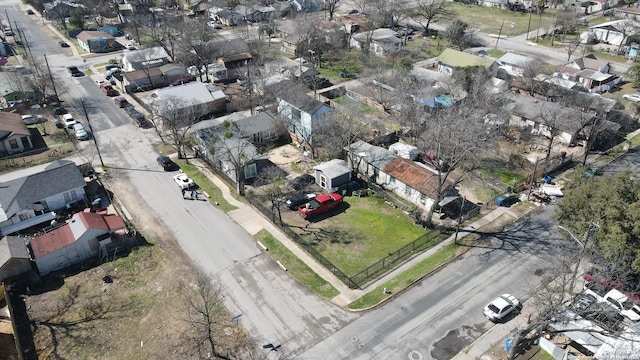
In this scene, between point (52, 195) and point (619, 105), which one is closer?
point (52, 195)

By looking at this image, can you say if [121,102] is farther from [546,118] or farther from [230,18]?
[546,118]

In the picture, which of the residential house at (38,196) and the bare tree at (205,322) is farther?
the residential house at (38,196)

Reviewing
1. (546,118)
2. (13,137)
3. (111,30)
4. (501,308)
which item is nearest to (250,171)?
(501,308)

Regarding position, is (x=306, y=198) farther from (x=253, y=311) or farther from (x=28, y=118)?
(x=28, y=118)

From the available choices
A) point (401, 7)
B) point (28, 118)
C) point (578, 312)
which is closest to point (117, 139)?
point (28, 118)

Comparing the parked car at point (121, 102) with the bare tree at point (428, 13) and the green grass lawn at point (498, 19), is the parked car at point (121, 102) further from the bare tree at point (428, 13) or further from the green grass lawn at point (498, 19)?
the green grass lawn at point (498, 19)

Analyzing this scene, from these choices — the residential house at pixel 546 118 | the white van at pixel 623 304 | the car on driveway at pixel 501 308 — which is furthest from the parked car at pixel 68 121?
the white van at pixel 623 304
